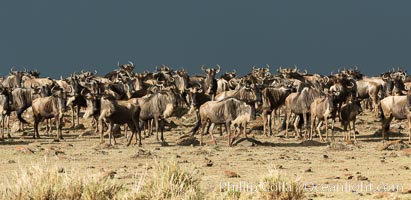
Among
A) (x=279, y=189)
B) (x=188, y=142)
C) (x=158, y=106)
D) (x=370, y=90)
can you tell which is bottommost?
(x=279, y=189)

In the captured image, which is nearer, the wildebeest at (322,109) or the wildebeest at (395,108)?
the wildebeest at (395,108)

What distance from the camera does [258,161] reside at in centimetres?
2102

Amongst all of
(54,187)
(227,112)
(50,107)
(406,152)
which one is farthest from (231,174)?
(50,107)

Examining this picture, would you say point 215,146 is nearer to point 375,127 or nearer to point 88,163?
point 88,163

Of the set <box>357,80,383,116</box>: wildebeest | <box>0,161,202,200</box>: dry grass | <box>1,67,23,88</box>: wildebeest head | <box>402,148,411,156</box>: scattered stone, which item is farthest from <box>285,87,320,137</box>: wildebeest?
<box>1,67,23,88</box>: wildebeest head

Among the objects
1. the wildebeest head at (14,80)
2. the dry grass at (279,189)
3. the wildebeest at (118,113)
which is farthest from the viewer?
the wildebeest head at (14,80)

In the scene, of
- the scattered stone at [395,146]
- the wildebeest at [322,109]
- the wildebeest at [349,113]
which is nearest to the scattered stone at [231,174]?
the scattered stone at [395,146]

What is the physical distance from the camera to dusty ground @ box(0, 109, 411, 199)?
15.5 meters

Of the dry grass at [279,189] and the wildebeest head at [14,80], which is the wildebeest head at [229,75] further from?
the dry grass at [279,189]

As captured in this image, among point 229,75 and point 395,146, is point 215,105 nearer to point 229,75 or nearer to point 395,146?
point 395,146

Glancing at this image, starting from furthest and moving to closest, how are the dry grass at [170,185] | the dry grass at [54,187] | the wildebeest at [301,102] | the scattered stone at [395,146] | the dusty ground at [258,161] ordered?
the wildebeest at [301,102], the scattered stone at [395,146], the dusty ground at [258,161], the dry grass at [170,185], the dry grass at [54,187]

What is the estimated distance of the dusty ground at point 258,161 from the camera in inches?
Result: 608

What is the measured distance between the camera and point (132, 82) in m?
44.9

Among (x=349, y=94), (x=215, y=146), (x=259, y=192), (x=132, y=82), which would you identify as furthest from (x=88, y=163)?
(x=132, y=82)
